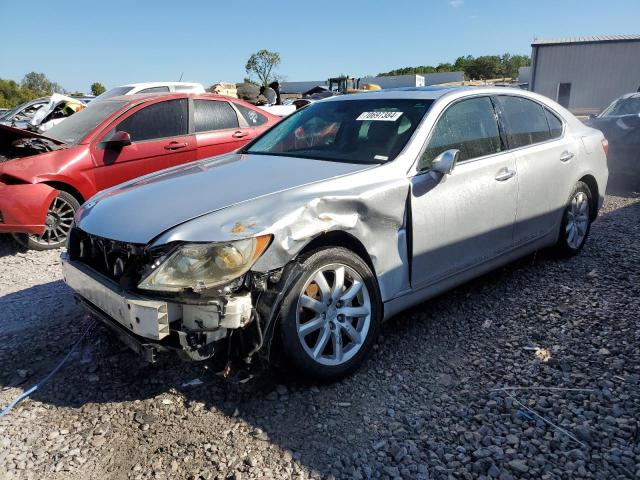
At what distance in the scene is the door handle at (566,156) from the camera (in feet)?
14.2

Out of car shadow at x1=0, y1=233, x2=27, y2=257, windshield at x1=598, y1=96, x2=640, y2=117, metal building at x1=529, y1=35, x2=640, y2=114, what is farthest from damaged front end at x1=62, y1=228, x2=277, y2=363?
metal building at x1=529, y1=35, x2=640, y2=114

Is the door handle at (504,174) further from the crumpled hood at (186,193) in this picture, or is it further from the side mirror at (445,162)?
the crumpled hood at (186,193)

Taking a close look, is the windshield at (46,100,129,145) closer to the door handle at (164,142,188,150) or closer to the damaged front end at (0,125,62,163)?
the damaged front end at (0,125,62,163)

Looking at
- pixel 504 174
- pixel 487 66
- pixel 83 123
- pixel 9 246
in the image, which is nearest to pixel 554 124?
pixel 504 174

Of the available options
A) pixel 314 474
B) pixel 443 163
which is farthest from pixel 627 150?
pixel 314 474

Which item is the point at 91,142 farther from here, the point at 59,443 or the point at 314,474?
the point at 314,474

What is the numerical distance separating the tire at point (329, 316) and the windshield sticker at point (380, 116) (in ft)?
3.78

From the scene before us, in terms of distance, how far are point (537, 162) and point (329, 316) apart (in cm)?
236

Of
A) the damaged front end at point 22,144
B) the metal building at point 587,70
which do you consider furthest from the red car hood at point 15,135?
the metal building at point 587,70

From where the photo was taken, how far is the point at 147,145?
5.99 m

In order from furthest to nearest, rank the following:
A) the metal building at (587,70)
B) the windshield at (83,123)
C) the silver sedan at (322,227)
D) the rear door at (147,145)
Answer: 1. the metal building at (587,70)
2. the windshield at (83,123)
3. the rear door at (147,145)
4. the silver sedan at (322,227)

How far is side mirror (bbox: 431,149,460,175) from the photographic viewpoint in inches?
121

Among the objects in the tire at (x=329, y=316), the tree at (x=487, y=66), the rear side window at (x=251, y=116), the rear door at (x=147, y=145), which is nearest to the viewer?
the tire at (x=329, y=316)

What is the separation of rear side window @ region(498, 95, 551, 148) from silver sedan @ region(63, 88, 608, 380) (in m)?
0.01
